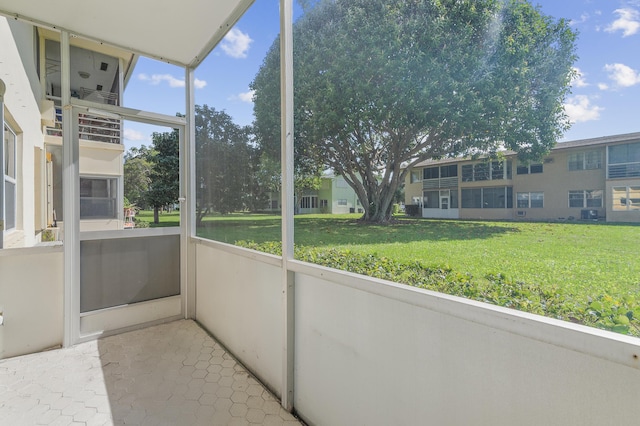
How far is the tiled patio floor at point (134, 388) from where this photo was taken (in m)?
1.71

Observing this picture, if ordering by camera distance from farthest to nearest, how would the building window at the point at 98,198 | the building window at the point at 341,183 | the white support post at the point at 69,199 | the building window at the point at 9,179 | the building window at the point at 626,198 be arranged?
the building window at the point at 98,198
the white support post at the point at 69,199
the building window at the point at 9,179
the building window at the point at 341,183
the building window at the point at 626,198

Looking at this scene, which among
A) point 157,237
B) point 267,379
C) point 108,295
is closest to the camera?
point 267,379

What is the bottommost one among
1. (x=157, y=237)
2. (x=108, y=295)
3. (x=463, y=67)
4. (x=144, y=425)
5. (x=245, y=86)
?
(x=144, y=425)

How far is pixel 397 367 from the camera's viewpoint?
120cm

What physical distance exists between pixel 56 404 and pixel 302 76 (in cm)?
240

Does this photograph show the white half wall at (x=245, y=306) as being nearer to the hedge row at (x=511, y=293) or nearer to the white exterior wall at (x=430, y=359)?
the white exterior wall at (x=430, y=359)

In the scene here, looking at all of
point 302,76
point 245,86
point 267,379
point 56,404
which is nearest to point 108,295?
point 56,404

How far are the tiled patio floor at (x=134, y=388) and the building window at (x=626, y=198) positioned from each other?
68.0 inches

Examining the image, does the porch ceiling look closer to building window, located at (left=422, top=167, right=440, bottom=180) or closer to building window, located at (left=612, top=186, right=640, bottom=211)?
building window, located at (left=422, top=167, right=440, bottom=180)

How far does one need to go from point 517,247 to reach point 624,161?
34 centimetres

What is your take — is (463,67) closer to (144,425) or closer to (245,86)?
(245,86)

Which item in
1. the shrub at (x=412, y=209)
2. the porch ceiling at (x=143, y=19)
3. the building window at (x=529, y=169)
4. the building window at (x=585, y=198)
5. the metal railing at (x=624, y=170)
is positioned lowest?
the shrub at (x=412, y=209)

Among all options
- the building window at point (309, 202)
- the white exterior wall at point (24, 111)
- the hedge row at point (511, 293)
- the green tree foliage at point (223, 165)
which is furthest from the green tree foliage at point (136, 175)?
the hedge row at point (511, 293)

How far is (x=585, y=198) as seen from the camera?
850 mm
